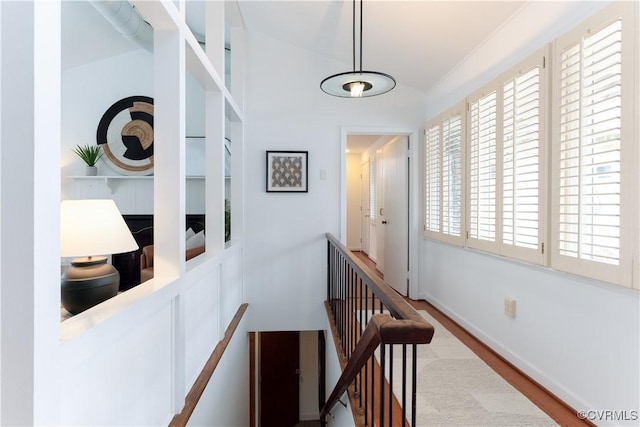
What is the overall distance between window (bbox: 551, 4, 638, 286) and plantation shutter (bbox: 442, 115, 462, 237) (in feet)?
3.89

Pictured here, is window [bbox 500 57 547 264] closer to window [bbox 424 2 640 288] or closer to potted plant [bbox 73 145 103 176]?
window [bbox 424 2 640 288]

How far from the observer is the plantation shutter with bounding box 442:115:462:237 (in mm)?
3146

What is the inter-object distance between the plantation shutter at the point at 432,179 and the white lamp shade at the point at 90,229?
3.01 metres

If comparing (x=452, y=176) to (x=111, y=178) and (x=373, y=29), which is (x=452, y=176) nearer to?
(x=373, y=29)

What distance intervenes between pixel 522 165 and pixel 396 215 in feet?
7.31

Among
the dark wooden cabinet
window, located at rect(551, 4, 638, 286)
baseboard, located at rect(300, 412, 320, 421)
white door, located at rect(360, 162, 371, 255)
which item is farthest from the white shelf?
baseboard, located at rect(300, 412, 320, 421)

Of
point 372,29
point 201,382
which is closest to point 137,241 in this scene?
point 201,382

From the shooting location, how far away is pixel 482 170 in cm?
275

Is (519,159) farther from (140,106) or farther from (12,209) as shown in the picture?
(140,106)

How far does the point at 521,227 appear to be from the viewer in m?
2.26

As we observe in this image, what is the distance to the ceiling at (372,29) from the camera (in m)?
2.55

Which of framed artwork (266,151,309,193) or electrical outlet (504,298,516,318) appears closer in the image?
electrical outlet (504,298,516,318)

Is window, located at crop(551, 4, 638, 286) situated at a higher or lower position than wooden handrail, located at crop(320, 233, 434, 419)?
higher

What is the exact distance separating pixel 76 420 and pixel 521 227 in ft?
8.27
